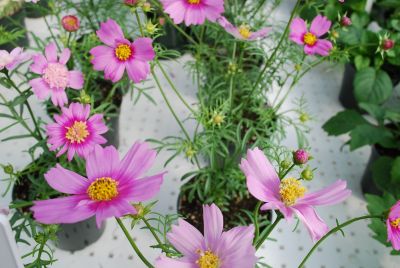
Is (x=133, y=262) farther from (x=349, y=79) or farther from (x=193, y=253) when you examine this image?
(x=349, y=79)

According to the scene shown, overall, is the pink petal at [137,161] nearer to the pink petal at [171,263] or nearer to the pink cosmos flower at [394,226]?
the pink petal at [171,263]

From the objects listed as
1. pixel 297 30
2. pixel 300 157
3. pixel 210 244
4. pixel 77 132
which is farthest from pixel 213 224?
pixel 297 30

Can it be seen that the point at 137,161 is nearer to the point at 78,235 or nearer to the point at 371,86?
the point at 78,235

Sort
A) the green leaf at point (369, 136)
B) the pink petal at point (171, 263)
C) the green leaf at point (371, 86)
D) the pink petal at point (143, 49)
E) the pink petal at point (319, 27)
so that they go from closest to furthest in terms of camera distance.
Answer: the pink petal at point (171, 263) → the pink petal at point (143, 49) → the pink petal at point (319, 27) → the green leaf at point (369, 136) → the green leaf at point (371, 86)

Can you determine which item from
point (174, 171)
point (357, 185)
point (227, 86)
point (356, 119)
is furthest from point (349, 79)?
point (174, 171)

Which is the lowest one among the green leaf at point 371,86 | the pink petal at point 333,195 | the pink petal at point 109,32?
the green leaf at point 371,86

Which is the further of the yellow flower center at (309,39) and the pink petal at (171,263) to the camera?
the yellow flower center at (309,39)

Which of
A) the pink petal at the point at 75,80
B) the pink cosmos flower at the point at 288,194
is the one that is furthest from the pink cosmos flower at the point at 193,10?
the pink cosmos flower at the point at 288,194
